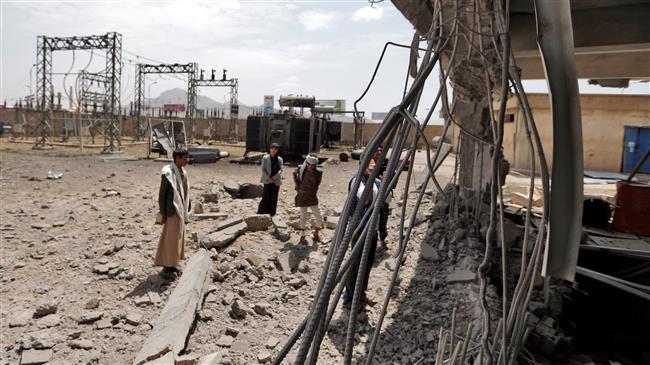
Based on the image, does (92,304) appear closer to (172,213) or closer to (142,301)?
(142,301)

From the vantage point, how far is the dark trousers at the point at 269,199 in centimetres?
786

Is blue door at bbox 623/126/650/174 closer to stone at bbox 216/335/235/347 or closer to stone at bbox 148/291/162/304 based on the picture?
stone at bbox 216/335/235/347

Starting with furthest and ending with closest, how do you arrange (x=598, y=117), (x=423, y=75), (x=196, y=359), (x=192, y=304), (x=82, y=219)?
1. (x=598, y=117)
2. (x=82, y=219)
3. (x=192, y=304)
4. (x=196, y=359)
5. (x=423, y=75)

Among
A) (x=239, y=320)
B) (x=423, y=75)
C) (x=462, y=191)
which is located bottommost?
(x=239, y=320)

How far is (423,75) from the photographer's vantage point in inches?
58.5

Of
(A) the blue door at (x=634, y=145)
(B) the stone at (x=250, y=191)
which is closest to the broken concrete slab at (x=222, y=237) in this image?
(B) the stone at (x=250, y=191)

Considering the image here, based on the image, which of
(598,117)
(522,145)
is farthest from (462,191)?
(598,117)

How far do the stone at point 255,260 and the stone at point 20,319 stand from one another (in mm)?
2582

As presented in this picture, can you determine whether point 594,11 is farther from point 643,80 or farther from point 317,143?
point 317,143

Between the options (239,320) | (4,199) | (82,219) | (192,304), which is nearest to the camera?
(192,304)

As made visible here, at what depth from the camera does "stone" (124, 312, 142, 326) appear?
4.30m

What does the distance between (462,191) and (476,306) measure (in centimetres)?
375

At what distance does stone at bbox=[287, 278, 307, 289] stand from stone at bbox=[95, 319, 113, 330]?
218 centimetres

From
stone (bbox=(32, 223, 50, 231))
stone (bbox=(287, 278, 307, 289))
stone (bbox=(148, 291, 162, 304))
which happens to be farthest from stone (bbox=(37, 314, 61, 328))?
stone (bbox=(32, 223, 50, 231))
